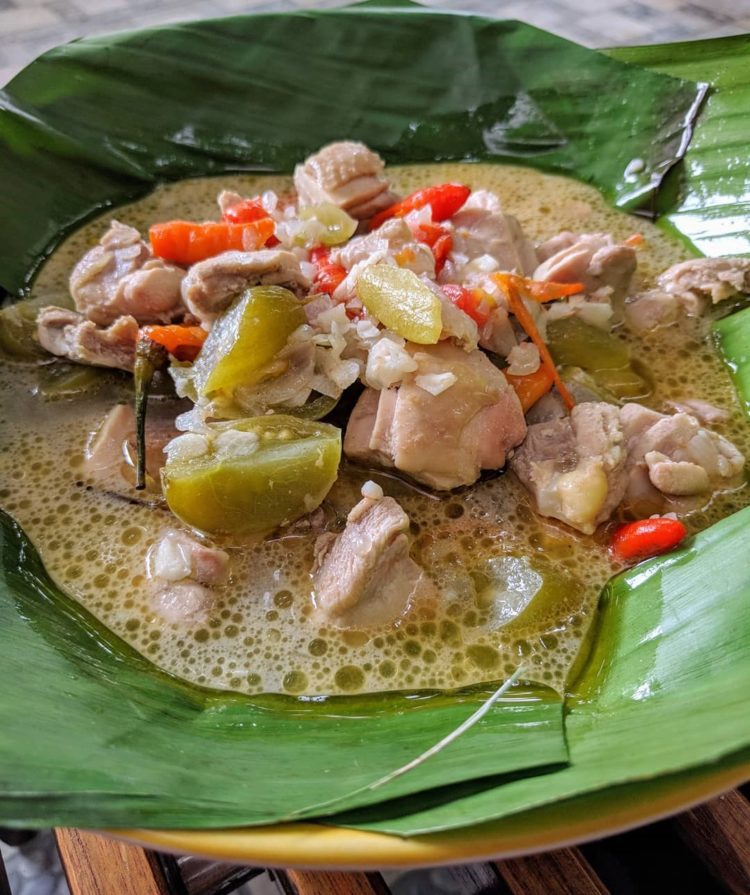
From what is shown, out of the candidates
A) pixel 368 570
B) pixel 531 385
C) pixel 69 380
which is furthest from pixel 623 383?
pixel 69 380

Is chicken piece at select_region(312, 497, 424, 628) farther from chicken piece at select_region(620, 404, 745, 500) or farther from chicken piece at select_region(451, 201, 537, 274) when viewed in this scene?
chicken piece at select_region(451, 201, 537, 274)

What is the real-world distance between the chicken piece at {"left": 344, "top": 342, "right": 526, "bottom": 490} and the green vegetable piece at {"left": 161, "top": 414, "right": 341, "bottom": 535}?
135 mm

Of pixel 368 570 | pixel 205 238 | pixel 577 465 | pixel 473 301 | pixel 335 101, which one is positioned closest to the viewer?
pixel 368 570

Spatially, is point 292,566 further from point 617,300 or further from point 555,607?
point 617,300

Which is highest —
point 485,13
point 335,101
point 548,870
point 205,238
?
point 485,13

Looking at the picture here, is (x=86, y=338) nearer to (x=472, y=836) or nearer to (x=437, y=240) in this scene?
(x=437, y=240)

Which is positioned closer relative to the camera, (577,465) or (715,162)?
(577,465)

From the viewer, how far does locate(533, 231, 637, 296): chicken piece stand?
229 cm

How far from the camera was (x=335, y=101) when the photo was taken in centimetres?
319

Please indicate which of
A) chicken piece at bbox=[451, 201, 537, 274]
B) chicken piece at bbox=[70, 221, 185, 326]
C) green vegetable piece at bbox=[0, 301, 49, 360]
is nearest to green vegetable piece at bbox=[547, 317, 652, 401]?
chicken piece at bbox=[451, 201, 537, 274]

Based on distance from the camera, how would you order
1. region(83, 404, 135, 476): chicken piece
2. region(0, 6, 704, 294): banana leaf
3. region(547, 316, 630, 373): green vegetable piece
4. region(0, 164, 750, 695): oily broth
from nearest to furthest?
region(0, 164, 750, 695): oily broth, region(83, 404, 135, 476): chicken piece, region(547, 316, 630, 373): green vegetable piece, region(0, 6, 704, 294): banana leaf

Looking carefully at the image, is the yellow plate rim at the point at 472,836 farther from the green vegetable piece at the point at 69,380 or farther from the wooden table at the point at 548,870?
the green vegetable piece at the point at 69,380

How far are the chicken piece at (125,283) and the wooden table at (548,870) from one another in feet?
4.65

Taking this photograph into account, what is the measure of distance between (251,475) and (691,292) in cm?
166
